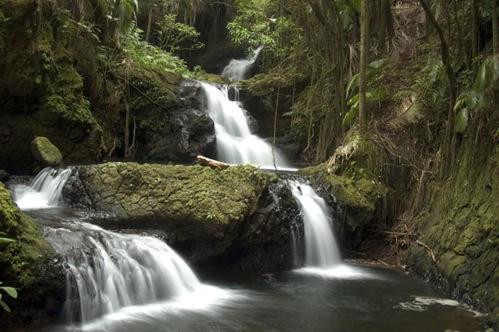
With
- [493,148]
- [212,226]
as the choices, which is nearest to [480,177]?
[493,148]

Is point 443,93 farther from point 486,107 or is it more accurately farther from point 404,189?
point 404,189

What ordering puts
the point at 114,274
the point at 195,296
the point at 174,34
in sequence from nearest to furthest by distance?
the point at 114,274 → the point at 195,296 → the point at 174,34

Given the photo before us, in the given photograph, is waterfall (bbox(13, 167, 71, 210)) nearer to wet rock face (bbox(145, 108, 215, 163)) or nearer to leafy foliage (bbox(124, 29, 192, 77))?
wet rock face (bbox(145, 108, 215, 163))

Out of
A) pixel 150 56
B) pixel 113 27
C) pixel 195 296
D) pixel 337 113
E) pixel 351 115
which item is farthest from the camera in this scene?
pixel 150 56

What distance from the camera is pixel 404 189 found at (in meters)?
9.58

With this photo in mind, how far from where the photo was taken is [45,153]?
927 cm

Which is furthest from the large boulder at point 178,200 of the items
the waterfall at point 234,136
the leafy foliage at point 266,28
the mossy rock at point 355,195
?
the leafy foliage at point 266,28

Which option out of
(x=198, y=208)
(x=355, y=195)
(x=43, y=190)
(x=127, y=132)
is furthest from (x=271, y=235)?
(x=127, y=132)

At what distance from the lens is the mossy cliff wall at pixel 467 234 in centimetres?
645

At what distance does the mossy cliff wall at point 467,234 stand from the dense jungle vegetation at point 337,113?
24 mm

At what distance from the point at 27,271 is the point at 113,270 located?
102cm

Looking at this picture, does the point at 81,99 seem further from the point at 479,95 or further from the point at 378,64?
the point at 479,95

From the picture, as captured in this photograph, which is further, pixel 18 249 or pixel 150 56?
pixel 150 56

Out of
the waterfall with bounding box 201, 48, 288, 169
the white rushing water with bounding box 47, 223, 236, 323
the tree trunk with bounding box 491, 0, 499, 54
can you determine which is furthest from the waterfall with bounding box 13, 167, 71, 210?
the tree trunk with bounding box 491, 0, 499, 54
